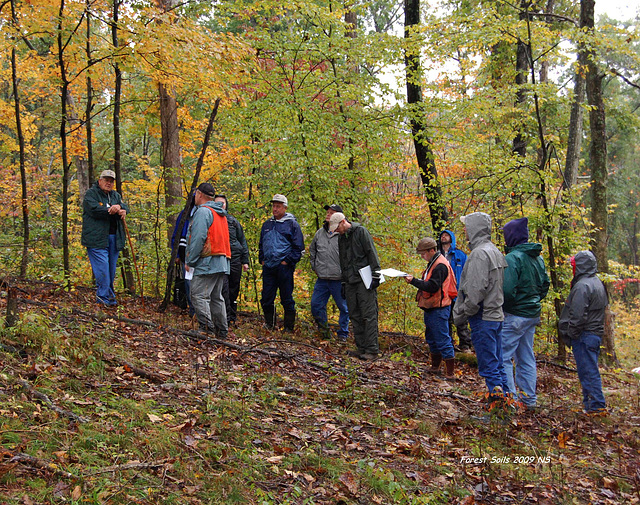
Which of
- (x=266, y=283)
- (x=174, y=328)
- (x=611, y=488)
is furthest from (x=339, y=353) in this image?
(x=611, y=488)

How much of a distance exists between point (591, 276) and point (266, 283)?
196 inches

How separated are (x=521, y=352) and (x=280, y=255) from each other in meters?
4.13

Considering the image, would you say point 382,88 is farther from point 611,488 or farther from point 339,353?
point 611,488

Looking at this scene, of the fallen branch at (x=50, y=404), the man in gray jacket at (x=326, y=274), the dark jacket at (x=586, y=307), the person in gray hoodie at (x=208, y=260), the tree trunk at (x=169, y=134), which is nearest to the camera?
the fallen branch at (x=50, y=404)

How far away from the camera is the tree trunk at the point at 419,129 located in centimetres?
987

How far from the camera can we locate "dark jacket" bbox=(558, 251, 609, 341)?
5742 millimetres

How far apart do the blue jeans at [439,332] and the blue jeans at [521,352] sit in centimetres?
120

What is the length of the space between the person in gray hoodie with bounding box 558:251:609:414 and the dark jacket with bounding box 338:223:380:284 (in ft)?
8.48

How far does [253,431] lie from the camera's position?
13.0ft

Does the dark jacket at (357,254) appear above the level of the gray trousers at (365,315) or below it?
above

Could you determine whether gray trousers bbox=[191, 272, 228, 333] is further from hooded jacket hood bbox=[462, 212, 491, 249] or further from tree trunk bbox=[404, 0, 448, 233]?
tree trunk bbox=[404, 0, 448, 233]

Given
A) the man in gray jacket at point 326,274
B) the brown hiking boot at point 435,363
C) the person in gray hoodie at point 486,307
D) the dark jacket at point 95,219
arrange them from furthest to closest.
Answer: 1. the man in gray jacket at point 326,274
2. the dark jacket at point 95,219
3. the brown hiking boot at point 435,363
4. the person in gray hoodie at point 486,307

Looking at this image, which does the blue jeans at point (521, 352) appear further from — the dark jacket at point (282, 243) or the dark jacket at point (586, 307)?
the dark jacket at point (282, 243)

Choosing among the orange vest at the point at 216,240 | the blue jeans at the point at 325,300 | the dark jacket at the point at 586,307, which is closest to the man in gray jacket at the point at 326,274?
the blue jeans at the point at 325,300
